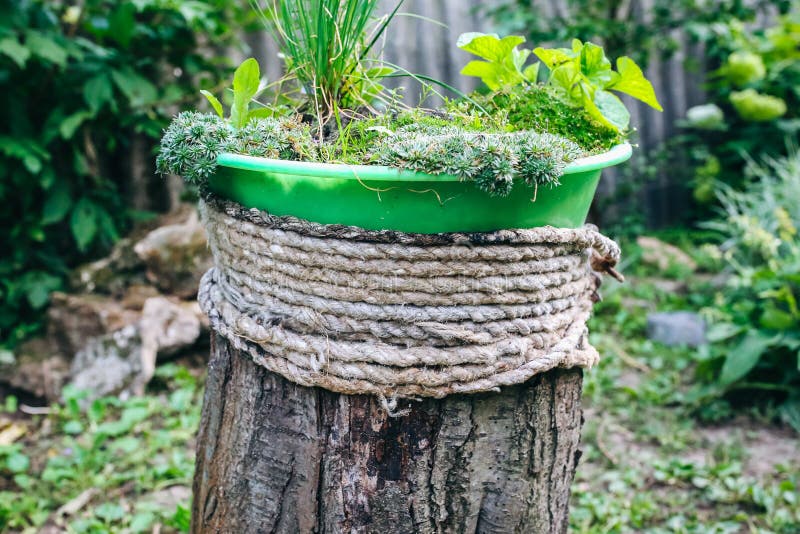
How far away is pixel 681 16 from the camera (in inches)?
159

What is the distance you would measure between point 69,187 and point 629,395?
241 centimetres

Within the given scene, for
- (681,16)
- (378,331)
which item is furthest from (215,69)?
(681,16)

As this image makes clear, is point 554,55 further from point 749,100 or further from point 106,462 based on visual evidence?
point 749,100

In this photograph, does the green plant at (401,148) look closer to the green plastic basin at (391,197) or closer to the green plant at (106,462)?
the green plastic basin at (391,197)

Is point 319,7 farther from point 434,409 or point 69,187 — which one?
point 69,187

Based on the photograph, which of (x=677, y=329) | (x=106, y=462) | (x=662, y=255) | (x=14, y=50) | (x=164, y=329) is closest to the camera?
(x=106, y=462)

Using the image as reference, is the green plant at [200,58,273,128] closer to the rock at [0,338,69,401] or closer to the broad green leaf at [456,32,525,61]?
the broad green leaf at [456,32,525,61]

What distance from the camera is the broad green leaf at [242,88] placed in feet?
3.37

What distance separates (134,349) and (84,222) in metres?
0.64

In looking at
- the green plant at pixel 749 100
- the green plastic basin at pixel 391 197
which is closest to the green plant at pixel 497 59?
the green plastic basin at pixel 391 197

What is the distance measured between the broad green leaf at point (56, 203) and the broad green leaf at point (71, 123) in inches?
9.8

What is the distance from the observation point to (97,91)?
263 centimetres

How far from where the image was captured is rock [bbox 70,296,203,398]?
246cm

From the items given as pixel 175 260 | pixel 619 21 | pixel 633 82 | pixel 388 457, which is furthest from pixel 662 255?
pixel 388 457
